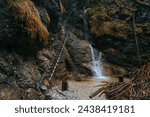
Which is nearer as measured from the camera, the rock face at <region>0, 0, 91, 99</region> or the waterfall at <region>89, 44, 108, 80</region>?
the rock face at <region>0, 0, 91, 99</region>

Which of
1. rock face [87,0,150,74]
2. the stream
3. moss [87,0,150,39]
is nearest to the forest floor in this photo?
the stream

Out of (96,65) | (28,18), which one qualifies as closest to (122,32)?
(96,65)

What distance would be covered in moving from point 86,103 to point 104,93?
11.5 feet

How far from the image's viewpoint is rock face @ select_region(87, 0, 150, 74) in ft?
40.3

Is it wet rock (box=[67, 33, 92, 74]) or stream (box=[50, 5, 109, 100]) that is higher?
wet rock (box=[67, 33, 92, 74])

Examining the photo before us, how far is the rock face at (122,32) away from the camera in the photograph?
12.3m

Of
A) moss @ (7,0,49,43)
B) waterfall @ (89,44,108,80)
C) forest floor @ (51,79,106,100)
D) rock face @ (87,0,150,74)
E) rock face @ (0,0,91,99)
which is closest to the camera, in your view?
rock face @ (0,0,91,99)

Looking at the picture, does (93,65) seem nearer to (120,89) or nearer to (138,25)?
(138,25)

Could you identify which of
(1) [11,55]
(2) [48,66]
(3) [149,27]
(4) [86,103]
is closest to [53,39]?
(2) [48,66]

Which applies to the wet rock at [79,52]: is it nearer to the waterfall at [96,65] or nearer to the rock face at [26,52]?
the waterfall at [96,65]

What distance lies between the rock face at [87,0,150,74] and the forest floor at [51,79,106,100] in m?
2.43

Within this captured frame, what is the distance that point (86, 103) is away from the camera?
521 cm

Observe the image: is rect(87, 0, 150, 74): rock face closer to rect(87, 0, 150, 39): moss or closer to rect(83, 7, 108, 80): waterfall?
rect(87, 0, 150, 39): moss

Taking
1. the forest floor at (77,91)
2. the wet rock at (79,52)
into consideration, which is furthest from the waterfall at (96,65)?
the forest floor at (77,91)
